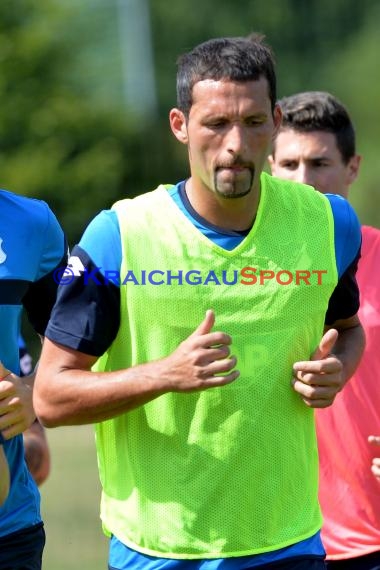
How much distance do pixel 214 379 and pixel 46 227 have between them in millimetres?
1058

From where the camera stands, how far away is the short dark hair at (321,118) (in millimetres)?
5289

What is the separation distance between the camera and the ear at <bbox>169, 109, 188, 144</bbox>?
3.84 metres

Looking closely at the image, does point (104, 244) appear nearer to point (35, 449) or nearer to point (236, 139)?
point (236, 139)

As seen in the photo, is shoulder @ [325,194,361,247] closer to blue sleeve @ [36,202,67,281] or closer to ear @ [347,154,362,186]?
blue sleeve @ [36,202,67,281]

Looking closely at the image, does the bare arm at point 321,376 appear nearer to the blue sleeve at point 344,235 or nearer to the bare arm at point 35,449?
the blue sleeve at point 344,235

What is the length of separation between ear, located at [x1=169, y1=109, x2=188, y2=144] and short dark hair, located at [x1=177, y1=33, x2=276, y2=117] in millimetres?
25

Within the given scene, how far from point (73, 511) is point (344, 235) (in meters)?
5.83

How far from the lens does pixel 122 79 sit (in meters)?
26.8

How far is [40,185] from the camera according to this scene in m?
22.6

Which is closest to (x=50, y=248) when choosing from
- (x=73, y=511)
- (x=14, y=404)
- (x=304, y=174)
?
(x=14, y=404)

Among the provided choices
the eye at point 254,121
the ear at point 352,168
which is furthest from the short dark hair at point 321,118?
the eye at point 254,121

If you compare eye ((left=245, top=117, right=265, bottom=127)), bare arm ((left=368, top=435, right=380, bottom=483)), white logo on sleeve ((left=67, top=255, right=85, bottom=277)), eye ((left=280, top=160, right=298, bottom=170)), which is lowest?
bare arm ((left=368, top=435, right=380, bottom=483))

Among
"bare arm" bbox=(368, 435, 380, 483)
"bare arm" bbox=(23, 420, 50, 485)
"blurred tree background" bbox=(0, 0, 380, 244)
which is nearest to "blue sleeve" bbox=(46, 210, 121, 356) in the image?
"bare arm" bbox=(368, 435, 380, 483)

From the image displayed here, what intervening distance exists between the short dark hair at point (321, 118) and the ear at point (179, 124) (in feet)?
4.68
